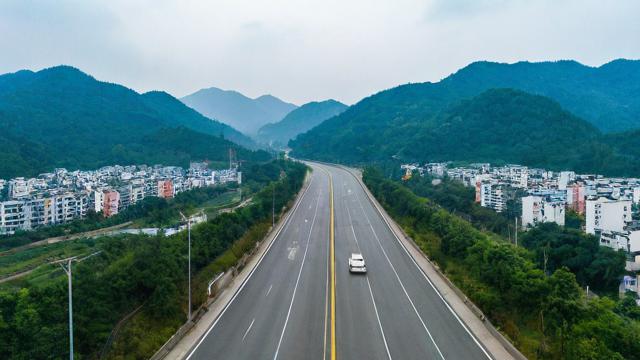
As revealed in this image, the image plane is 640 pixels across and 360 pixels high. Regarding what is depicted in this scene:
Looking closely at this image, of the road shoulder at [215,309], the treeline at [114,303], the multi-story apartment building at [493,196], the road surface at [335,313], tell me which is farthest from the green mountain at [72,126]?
the multi-story apartment building at [493,196]

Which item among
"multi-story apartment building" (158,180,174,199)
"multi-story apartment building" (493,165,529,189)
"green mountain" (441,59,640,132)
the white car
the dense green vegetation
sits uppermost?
"green mountain" (441,59,640,132)

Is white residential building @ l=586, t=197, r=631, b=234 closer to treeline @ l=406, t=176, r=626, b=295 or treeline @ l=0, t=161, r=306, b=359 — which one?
treeline @ l=406, t=176, r=626, b=295

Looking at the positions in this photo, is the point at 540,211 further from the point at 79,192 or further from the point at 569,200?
the point at 79,192

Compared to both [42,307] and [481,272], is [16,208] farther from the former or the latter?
[481,272]

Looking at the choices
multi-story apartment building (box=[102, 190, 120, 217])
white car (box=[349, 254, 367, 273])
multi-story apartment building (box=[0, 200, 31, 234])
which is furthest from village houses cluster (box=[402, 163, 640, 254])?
multi-story apartment building (box=[0, 200, 31, 234])

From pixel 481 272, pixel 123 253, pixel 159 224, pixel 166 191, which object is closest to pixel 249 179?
pixel 166 191
